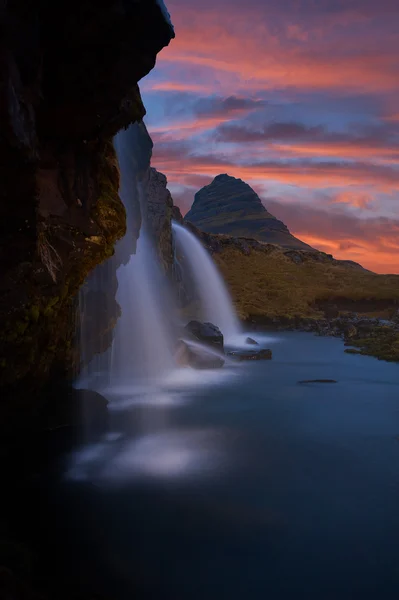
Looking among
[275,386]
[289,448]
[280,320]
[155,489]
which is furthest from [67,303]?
[280,320]

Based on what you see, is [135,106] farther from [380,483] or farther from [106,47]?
[380,483]

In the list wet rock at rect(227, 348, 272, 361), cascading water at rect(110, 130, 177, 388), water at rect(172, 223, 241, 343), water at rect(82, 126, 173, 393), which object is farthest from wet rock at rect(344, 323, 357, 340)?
water at rect(82, 126, 173, 393)

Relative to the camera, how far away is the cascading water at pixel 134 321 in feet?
100

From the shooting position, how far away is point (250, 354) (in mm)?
39438

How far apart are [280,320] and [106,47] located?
63.8 meters

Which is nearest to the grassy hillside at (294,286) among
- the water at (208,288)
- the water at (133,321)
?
the water at (208,288)

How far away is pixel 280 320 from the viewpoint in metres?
71.9

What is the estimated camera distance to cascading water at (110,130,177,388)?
30.6 metres

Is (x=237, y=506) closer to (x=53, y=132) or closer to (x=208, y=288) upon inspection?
(x=53, y=132)

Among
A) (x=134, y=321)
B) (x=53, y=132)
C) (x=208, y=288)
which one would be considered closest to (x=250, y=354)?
(x=134, y=321)

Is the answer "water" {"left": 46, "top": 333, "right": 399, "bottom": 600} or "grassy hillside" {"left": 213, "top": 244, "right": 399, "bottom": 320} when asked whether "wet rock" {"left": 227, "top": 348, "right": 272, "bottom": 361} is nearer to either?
"water" {"left": 46, "top": 333, "right": 399, "bottom": 600}

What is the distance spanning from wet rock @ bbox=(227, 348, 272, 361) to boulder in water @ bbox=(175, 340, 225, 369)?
3985 millimetres

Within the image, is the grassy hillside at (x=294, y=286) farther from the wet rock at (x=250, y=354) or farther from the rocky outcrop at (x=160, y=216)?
the wet rock at (x=250, y=354)

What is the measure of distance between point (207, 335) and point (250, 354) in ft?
13.0
